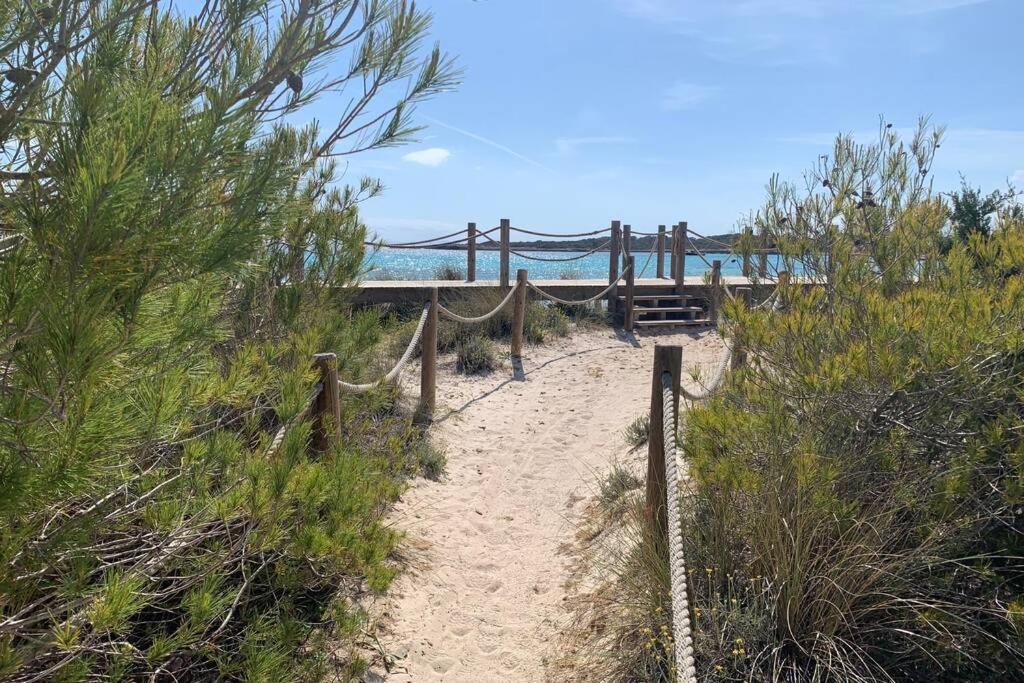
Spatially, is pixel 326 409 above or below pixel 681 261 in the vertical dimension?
below

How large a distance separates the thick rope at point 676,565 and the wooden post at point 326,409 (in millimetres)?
1598

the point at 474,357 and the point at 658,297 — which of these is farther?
the point at 658,297

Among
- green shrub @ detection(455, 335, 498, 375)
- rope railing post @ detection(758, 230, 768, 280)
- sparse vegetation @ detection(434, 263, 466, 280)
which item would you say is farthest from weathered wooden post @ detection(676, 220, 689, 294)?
rope railing post @ detection(758, 230, 768, 280)

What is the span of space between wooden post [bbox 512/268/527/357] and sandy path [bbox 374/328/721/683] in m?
0.24

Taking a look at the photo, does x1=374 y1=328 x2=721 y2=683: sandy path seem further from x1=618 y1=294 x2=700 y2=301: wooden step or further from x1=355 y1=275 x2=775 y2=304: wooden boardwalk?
x1=618 y1=294 x2=700 y2=301: wooden step

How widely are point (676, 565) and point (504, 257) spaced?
8.96 metres

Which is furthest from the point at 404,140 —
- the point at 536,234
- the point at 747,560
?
the point at 536,234

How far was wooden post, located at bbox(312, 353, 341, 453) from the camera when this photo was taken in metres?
3.58

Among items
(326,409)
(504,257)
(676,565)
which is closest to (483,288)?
(504,257)

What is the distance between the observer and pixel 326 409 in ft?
11.9

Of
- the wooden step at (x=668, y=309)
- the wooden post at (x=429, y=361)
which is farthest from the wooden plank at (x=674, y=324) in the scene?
the wooden post at (x=429, y=361)

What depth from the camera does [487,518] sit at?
186 inches

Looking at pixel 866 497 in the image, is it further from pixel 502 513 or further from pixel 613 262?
pixel 613 262

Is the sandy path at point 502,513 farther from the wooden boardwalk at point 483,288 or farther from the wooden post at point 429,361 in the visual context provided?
the wooden boardwalk at point 483,288
